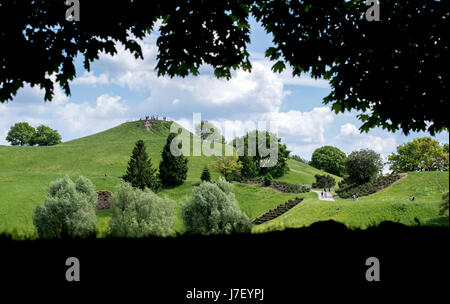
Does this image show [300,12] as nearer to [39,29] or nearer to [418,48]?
[418,48]

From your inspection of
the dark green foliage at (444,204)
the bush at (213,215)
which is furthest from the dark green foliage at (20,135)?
the dark green foliage at (444,204)

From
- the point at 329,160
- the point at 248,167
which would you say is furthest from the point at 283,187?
the point at 329,160

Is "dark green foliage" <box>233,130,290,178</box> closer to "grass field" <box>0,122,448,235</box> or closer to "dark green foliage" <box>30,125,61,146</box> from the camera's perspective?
"grass field" <box>0,122,448,235</box>

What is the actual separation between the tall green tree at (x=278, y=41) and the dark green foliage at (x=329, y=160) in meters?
120

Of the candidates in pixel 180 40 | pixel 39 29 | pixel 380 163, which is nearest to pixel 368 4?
pixel 180 40

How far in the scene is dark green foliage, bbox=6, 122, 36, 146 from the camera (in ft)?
413

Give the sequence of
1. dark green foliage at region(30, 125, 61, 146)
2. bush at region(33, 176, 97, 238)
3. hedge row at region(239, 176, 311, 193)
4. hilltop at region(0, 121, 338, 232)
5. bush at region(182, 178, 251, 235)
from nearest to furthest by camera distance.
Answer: bush at region(182, 178, 251, 235) → bush at region(33, 176, 97, 238) → hilltop at region(0, 121, 338, 232) → hedge row at region(239, 176, 311, 193) → dark green foliage at region(30, 125, 61, 146)

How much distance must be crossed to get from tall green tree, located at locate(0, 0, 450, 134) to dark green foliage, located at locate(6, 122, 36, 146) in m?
146

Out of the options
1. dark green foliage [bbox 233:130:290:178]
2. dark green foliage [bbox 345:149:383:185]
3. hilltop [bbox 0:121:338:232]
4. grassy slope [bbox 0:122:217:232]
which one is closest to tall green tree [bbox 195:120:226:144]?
hilltop [bbox 0:121:338:232]

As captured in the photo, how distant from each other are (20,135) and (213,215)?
145 m

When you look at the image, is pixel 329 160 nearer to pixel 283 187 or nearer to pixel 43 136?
pixel 283 187

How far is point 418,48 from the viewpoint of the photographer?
7055 millimetres

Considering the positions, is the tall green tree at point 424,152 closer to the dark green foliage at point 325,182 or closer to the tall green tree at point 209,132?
the dark green foliage at point 325,182
